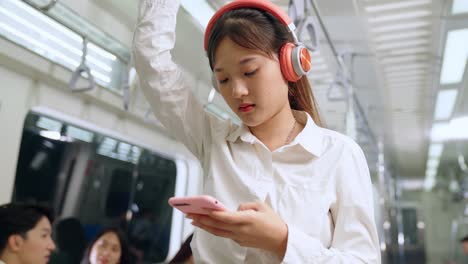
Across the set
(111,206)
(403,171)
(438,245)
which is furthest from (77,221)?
(438,245)

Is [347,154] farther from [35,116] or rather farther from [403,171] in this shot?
[403,171]

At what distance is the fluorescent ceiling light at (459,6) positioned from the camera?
3.33m

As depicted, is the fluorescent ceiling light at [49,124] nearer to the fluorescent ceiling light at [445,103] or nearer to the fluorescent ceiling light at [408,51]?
the fluorescent ceiling light at [408,51]

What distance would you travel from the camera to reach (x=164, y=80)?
3.37ft

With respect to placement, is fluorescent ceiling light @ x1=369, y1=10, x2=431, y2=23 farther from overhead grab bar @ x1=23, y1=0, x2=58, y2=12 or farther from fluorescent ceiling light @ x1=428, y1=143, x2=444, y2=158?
fluorescent ceiling light @ x1=428, y1=143, x2=444, y2=158

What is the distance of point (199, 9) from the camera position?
2697 mm

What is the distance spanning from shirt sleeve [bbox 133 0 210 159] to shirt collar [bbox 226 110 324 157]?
0.31ft

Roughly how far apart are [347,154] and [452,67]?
4.32m

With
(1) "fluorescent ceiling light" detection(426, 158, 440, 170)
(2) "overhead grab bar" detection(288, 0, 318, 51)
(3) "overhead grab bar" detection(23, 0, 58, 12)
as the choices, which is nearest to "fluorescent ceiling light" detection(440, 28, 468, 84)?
(2) "overhead grab bar" detection(288, 0, 318, 51)

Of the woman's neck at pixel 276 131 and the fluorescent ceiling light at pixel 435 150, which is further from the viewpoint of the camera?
the fluorescent ceiling light at pixel 435 150

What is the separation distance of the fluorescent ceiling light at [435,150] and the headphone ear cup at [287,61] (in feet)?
28.3

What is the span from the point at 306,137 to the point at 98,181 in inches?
143

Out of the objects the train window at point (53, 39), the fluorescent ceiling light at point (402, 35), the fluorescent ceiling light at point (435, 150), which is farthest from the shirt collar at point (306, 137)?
the fluorescent ceiling light at point (435, 150)

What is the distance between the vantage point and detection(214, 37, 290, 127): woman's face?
3.21ft
